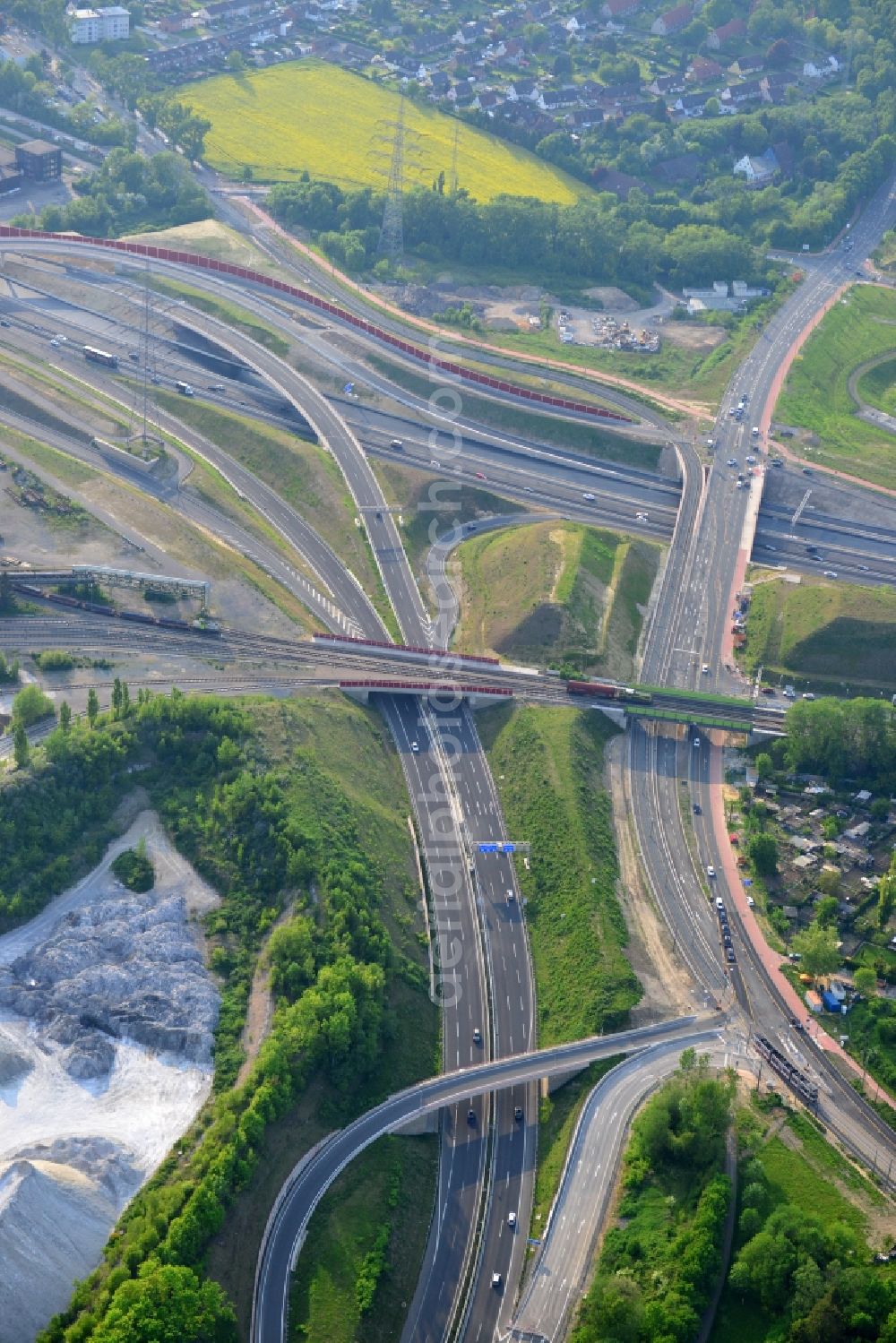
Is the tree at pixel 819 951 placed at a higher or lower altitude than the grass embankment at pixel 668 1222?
higher

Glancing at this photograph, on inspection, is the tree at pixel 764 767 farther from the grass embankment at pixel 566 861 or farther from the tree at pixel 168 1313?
the tree at pixel 168 1313

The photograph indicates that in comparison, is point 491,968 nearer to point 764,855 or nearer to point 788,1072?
point 788,1072

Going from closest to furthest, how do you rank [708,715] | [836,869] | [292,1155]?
[292,1155]
[836,869]
[708,715]

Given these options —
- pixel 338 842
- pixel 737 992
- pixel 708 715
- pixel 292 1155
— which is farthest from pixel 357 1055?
pixel 708 715

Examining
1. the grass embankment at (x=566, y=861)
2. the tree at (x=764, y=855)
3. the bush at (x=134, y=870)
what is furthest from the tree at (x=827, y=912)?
the bush at (x=134, y=870)

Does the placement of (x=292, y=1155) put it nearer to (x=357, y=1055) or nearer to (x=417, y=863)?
(x=357, y=1055)
